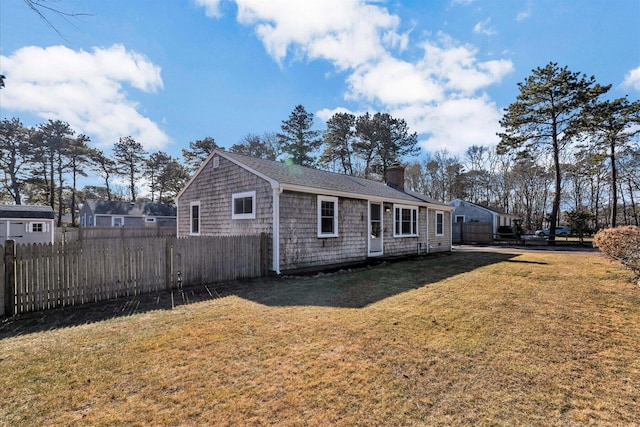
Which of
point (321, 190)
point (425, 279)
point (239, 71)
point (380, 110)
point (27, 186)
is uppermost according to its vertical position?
point (380, 110)

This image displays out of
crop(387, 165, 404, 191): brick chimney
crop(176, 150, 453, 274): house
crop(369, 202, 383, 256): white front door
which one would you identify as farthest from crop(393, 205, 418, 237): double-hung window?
crop(387, 165, 404, 191): brick chimney

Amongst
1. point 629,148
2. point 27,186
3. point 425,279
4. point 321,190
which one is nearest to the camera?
point 425,279

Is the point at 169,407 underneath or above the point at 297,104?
underneath

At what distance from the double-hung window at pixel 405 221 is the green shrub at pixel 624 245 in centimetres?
681

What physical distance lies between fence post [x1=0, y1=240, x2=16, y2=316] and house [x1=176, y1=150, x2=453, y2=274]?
18.2 feet

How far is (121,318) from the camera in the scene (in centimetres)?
494

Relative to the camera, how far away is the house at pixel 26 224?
21.1m

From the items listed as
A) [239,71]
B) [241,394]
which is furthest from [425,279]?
[239,71]

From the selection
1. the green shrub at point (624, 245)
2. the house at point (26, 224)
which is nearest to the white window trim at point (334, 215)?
the green shrub at point (624, 245)

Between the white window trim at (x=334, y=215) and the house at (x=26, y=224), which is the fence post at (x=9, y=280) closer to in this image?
the white window trim at (x=334, y=215)

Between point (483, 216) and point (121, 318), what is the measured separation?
31391 mm

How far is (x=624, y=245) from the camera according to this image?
774cm

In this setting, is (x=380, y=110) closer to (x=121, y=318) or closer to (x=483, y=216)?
(x=483, y=216)

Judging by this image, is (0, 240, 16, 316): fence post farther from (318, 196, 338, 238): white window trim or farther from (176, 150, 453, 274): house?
(318, 196, 338, 238): white window trim
